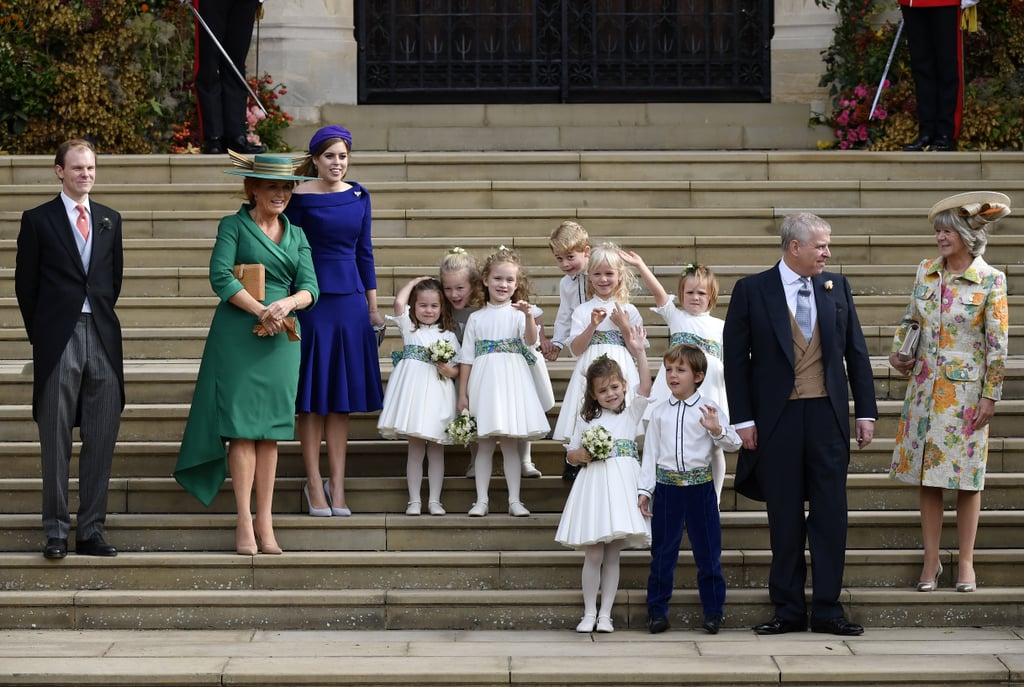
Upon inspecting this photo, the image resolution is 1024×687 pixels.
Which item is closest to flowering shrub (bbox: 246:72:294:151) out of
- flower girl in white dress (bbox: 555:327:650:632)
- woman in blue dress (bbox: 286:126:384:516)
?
woman in blue dress (bbox: 286:126:384:516)

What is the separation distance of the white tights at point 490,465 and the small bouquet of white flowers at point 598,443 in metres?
0.70

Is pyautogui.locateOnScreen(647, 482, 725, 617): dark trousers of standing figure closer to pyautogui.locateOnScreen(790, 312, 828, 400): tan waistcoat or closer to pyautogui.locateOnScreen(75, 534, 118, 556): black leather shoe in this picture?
pyautogui.locateOnScreen(790, 312, 828, 400): tan waistcoat

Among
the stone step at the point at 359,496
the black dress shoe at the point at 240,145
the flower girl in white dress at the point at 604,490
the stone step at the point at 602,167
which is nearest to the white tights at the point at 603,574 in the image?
the flower girl in white dress at the point at 604,490

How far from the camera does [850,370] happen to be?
7.33 meters

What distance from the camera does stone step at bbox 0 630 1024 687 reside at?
21.6ft

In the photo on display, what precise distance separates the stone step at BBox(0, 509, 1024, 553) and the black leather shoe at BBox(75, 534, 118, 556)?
191 millimetres

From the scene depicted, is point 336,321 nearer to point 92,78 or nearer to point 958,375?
point 958,375

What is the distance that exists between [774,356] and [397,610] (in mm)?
2086

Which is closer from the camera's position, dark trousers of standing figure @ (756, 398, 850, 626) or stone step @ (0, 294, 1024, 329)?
dark trousers of standing figure @ (756, 398, 850, 626)

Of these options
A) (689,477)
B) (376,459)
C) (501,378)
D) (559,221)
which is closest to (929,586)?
(689,477)

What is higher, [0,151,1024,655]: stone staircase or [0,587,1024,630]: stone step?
[0,151,1024,655]: stone staircase

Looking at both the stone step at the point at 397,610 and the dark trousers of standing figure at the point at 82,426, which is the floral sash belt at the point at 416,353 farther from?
the dark trousers of standing figure at the point at 82,426

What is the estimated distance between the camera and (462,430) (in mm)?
7840

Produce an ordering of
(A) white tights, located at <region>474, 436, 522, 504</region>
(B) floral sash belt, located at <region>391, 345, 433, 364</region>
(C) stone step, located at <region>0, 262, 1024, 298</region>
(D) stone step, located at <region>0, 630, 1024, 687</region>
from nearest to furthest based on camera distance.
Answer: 1. (D) stone step, located at <region>0, 630, 1024, 687</region>
2. (A) white tights, located at <region>474, 436, 522, 504</region>
3. (B) floral sash belt, located at <region>391, 345, 433, 364</region>
4. (C) stone step, located at <region>0, 262, 1024, 298</region>
